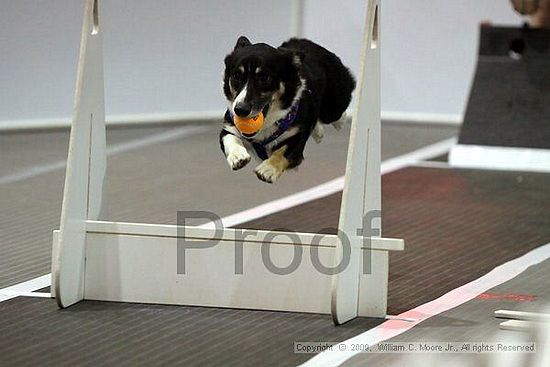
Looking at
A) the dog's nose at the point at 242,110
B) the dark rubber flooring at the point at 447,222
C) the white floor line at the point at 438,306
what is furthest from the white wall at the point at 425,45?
the dog's nose at the point at 242,110

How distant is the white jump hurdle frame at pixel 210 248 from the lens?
13.3 ft

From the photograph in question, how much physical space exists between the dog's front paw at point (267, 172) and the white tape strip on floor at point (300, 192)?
1.06m

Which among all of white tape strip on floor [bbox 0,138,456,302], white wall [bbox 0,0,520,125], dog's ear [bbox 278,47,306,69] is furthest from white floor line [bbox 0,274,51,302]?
white wall [bbox 0,0,520,125]

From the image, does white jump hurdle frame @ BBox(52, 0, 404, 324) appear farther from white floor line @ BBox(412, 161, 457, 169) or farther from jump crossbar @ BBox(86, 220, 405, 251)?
white floor line @ BBox(412, 161, 457, 169)

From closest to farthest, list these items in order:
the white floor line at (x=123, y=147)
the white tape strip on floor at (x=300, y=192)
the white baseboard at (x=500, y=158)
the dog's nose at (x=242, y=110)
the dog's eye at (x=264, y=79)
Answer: the dog's nose at (x=242, y=110), the dog's eye at (x=264, y=79), the white tape strip on floor at (x=300, y=192), the white floor line at (x=123, y=147), the white baseboard at (x=500, y=158)

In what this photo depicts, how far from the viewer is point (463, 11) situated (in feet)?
32.1

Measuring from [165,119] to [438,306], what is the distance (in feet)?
16.9

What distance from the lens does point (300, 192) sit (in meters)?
6.74

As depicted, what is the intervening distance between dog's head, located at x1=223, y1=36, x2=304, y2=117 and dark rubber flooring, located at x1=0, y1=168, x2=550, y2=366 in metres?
0.74

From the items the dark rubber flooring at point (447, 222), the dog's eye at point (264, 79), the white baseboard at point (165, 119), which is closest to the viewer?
the dog's eye at point (264, 79)

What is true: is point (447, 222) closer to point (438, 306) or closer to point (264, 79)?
point (438, 306)

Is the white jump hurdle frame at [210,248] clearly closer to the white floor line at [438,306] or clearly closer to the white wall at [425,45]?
the white floor line at [438,306]

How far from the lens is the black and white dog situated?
390 centimetres

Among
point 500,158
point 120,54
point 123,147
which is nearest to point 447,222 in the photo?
point 500,158
